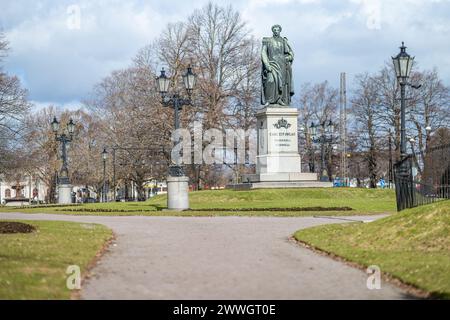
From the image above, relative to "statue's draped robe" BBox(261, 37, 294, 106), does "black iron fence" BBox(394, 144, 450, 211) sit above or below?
below

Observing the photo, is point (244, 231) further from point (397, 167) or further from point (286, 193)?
point (286, 193)

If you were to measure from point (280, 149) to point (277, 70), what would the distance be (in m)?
4.95

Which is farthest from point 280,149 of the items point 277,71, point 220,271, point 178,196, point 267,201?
point 220,271

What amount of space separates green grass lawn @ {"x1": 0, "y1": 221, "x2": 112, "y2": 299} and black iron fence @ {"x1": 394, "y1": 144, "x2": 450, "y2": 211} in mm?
7940

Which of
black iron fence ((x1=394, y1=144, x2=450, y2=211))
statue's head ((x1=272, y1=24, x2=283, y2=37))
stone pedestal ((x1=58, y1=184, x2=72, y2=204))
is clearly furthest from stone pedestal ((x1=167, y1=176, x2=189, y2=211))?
stone pedestal ((x1=58, y1=184, x2=72, y2=204))

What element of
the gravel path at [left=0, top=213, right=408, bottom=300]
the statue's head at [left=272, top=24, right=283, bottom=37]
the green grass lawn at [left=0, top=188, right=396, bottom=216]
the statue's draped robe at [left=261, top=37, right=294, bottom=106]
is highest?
the statue's head at [left=272, top=24, right=283, bottom=37]

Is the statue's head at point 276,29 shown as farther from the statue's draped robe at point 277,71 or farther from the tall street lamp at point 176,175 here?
the tall street lamp at point 176,175

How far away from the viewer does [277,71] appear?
40.0 metres

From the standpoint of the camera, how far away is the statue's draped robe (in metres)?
39.7

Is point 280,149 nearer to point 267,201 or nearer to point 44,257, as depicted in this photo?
point 267,201

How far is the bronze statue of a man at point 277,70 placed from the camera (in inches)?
1564

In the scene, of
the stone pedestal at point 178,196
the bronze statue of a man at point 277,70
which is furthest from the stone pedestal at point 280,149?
the stone pedestal at point 178,196

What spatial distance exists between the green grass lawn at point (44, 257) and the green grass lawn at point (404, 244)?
4.60 meters

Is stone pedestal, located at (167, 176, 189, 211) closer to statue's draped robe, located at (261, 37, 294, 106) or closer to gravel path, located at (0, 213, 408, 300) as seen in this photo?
gravel path, located at (0, 213, 408, 300)
